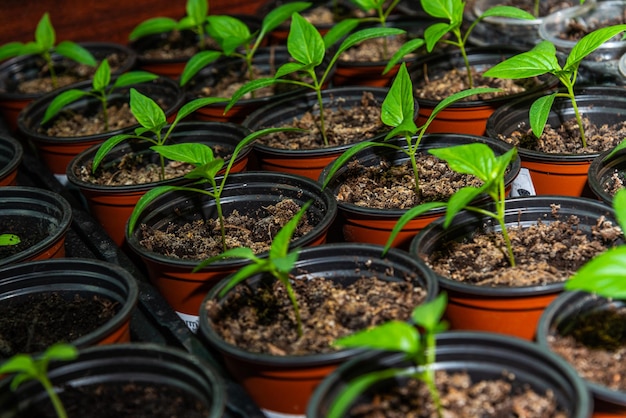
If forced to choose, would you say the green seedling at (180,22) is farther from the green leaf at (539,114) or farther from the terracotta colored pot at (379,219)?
the green leaf at (539,114)

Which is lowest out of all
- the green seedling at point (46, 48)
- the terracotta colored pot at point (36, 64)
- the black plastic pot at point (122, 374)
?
the black plastic pot at point (122, 374)

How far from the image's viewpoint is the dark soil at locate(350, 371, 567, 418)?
1.21m

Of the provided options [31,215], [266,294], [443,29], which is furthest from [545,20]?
[31,215]

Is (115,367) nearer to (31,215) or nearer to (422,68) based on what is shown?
(31,215)

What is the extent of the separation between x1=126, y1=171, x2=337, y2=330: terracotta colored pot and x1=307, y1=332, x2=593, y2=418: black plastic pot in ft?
1.40

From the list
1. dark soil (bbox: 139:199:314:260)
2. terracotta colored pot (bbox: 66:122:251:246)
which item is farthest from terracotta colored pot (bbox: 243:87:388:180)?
dark soil (bbox: 139:199:314:260)

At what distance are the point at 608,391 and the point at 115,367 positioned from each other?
0.78 meters

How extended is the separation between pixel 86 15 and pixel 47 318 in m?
1.78

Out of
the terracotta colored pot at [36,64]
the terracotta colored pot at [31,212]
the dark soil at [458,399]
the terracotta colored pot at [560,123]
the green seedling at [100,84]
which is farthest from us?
the terracotta colored pot at [36,64]

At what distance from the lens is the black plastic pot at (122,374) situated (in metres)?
1.30

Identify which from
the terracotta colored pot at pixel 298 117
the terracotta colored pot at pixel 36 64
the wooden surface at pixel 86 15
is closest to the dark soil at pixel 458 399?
the terracotta colored pot at pixel 298 117

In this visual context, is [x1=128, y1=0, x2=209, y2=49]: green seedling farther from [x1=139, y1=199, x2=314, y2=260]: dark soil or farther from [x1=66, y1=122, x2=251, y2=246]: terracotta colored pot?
[x1=139, y1=199, x2=314, y2=260]: dark soil

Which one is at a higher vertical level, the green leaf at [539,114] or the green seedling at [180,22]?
the green seedling at [180,22]

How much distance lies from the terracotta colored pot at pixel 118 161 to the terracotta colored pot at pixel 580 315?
95 cm
